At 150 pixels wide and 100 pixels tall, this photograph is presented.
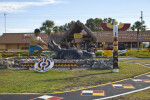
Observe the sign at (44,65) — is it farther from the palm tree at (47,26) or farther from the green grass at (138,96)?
the palm tree at (47,26)

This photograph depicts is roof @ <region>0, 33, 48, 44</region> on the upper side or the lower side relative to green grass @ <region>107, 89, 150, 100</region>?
upper

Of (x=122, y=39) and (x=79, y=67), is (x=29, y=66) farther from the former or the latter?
(x=122, y=39)

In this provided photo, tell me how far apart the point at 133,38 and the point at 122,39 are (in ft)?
8.52

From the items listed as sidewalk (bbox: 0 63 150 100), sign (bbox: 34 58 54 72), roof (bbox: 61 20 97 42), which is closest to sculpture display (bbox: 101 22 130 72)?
sidewalk (bbox: 0 63 150 100)

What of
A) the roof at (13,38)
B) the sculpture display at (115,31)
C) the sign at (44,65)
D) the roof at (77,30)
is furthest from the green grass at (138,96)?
the roof at (13,38)

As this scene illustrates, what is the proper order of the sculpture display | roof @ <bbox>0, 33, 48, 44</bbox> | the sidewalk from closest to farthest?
the sidewalk
the sculpture display
roof @ <bbox>0, 33, 48, 44</bbox>

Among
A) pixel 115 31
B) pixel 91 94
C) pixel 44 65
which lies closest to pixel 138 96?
pixel 91 94

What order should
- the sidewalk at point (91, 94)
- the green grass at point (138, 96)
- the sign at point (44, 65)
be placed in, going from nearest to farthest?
the green grass at point (138, 96), the sidewalk at point (91, 94), the sign at point (44, 65)

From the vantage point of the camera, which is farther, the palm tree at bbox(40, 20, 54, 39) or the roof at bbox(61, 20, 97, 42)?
the palm tree at bbox(40, 20, 54, 39)

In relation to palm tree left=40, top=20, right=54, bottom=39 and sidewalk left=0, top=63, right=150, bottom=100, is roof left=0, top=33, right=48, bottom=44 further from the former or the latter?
sidewalk left=0, top=63, right=150, bottom=100

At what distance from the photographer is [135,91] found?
6164 millimetres

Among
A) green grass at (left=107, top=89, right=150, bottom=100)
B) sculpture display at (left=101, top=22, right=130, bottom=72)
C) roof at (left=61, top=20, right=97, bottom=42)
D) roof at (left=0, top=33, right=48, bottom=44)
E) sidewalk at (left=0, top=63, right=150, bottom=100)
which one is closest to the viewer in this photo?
green grass at (left=107, top=89, right=150, bottom=100)

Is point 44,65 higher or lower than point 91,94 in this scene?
higher

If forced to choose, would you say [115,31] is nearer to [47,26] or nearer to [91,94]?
[91,94]
